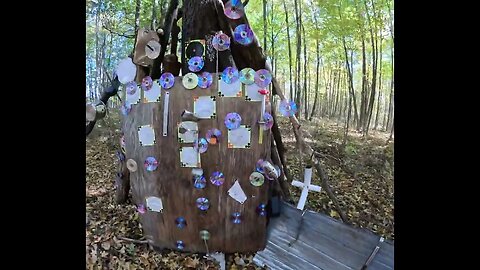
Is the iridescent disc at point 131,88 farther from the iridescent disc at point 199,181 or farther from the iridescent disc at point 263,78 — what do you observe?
the iridescent disc at point 263,78

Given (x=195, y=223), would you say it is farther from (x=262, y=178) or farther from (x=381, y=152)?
(x=381, y=152)

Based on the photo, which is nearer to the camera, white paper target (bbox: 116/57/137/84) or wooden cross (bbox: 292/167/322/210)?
wooden cross (bbox: 292/167/322/210)

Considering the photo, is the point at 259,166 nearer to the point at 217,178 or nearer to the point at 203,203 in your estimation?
the point at 217,178

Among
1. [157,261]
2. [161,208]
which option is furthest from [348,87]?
[157,261]

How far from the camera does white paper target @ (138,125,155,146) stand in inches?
78.4

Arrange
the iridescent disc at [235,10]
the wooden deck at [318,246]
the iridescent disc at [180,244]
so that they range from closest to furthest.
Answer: the wooden deck at [318,246]
the iridescent disc at [235,10]
the iridescent disc at [180,244]

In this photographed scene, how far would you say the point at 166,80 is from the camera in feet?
6.41

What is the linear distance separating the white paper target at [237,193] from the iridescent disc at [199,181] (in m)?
0.14

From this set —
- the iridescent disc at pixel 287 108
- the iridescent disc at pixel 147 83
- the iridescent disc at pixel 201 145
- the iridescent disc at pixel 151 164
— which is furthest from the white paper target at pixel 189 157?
the iridescent disc at pixel 287 108

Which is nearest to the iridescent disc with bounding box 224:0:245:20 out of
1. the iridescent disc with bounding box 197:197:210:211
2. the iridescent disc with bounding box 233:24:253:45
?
the iridescent disc with bounding box 233:24:253:45

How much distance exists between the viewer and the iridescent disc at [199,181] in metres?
1.93

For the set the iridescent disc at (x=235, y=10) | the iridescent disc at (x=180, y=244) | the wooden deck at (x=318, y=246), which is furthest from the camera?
the iridescent disc at (x=180, y=244)

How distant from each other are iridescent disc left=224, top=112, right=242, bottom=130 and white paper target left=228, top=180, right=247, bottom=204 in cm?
29

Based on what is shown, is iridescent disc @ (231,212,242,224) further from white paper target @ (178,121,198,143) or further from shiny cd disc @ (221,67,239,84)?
shiny cd disc @ (221,67,239,84)
